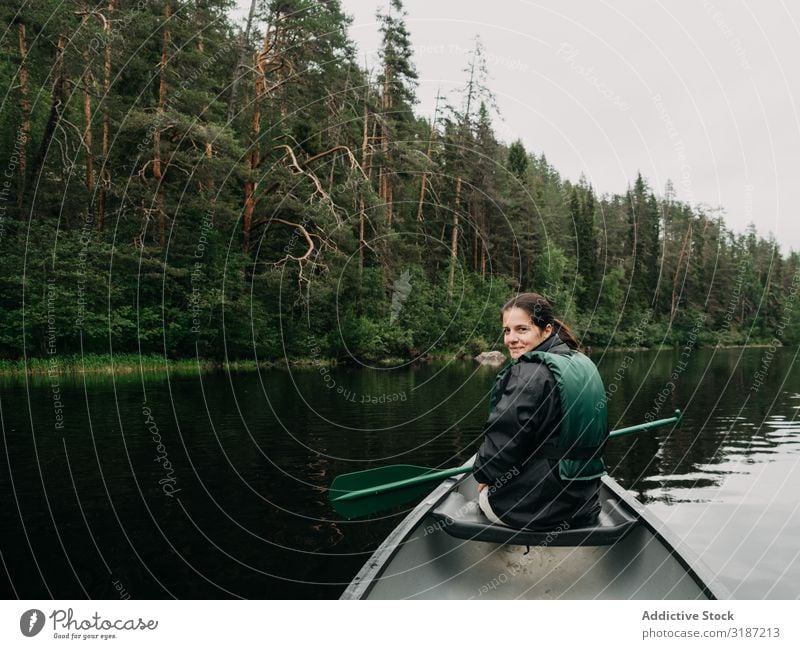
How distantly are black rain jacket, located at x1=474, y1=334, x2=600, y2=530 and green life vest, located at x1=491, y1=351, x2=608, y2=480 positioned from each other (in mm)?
34

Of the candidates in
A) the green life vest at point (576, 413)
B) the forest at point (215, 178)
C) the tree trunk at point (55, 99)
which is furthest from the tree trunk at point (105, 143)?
Answer: the green life vest at point (576, 413)

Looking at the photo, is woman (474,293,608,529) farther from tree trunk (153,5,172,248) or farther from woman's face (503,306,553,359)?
tree trunk (153,5,172,248)

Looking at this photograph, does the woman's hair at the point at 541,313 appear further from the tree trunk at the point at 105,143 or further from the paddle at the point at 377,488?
the tree trunk at the point at 105,143

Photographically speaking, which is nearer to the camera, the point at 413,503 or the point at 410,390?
the point at 413,503

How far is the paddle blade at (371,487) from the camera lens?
4.07 metres

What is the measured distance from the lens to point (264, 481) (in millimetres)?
6645

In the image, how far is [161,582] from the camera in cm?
407

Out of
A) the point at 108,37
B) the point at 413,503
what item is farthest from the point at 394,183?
the point at 413,503

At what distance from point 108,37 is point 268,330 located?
10.7 meters

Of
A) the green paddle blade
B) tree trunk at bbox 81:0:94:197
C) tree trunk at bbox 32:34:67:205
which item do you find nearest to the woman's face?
the green paddle blade

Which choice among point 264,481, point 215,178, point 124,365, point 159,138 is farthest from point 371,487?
point 159,138

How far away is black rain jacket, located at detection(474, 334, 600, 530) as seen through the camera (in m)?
2.94

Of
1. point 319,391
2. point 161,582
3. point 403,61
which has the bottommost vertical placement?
point 319,391

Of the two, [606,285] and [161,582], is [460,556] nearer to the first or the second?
[161,582]
